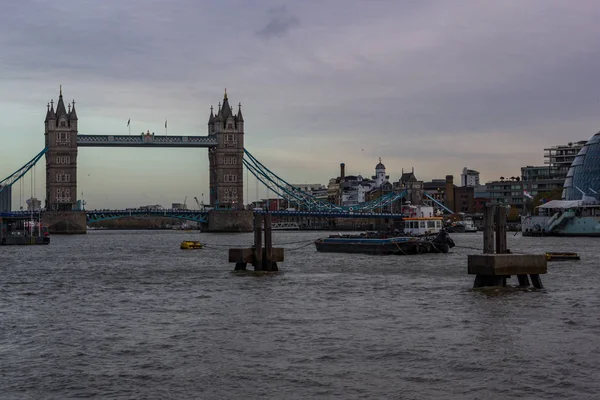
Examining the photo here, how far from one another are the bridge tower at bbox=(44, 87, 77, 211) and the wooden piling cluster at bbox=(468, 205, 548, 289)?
134777 mm

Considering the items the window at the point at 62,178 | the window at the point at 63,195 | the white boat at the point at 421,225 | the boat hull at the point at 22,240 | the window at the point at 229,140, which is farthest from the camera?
the window at the point at 229,140

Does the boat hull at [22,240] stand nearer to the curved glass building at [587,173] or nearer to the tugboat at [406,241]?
the tugboat at [406,241]

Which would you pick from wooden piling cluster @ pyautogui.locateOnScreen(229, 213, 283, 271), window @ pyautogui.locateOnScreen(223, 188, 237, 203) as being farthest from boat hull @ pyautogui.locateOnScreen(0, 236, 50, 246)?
window @ pyautogui.locateOnScreen(223, 188, 237, 203)

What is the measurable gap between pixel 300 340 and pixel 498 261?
11047mm

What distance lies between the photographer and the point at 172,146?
534 feet

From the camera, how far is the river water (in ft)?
64.0

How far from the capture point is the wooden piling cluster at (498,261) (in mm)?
33375

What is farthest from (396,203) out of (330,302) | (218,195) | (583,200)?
(330,302)

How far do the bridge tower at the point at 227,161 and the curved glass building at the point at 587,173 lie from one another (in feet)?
188

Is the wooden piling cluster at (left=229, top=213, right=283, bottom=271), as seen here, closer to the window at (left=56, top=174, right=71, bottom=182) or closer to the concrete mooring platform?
the concrete mooring platform

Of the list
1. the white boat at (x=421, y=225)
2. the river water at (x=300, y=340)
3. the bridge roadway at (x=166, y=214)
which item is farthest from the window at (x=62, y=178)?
the river water at (x=300, y=340)

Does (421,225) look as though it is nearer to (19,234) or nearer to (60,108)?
(19,234)

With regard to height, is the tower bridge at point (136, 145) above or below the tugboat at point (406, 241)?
above

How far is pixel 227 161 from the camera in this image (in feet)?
560
